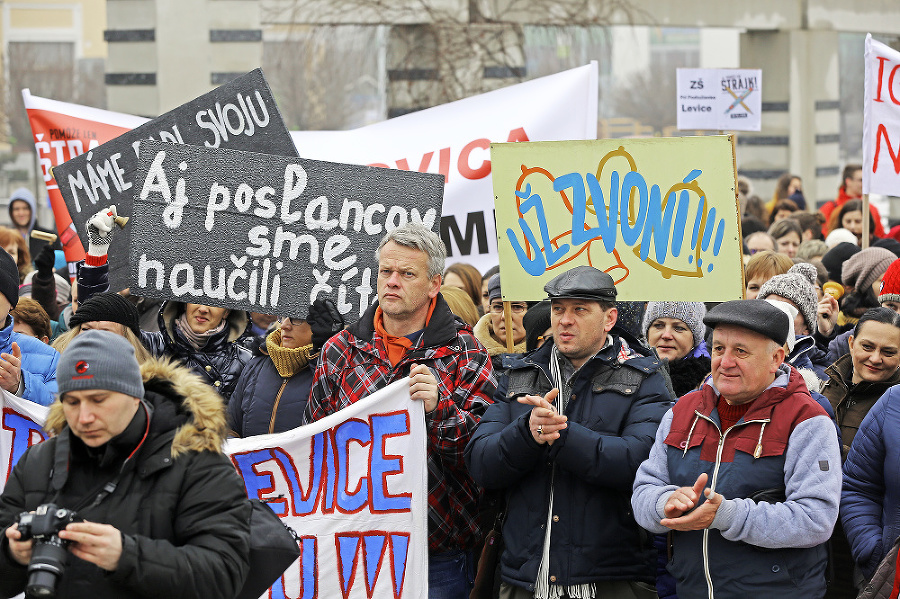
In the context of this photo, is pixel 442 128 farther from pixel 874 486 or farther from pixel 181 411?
pixel 181 411

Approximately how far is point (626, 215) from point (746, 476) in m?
1.82

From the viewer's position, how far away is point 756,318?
3.50 m

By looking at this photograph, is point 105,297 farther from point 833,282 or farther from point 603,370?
point 833,282

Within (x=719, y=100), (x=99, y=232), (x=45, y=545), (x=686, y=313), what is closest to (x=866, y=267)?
(x=686, y=313)

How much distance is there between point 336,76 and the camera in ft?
132

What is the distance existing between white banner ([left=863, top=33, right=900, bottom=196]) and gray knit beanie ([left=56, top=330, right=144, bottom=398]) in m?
4.92

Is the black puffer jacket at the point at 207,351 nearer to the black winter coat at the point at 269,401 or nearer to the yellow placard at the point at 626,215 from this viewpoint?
the black winter coat at the point at 269,401

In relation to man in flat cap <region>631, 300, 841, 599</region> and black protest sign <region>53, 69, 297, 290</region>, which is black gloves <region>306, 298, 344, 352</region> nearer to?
black protest sign <region>53, 69, 297, 290</region>

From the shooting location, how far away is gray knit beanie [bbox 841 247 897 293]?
6.21 metres

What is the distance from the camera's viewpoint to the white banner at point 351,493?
13.3 feet

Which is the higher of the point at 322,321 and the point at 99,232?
the point at 99,232

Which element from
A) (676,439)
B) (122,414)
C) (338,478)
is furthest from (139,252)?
(676,439)

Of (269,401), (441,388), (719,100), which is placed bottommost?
(269,401)

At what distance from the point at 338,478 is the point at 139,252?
1403mm
